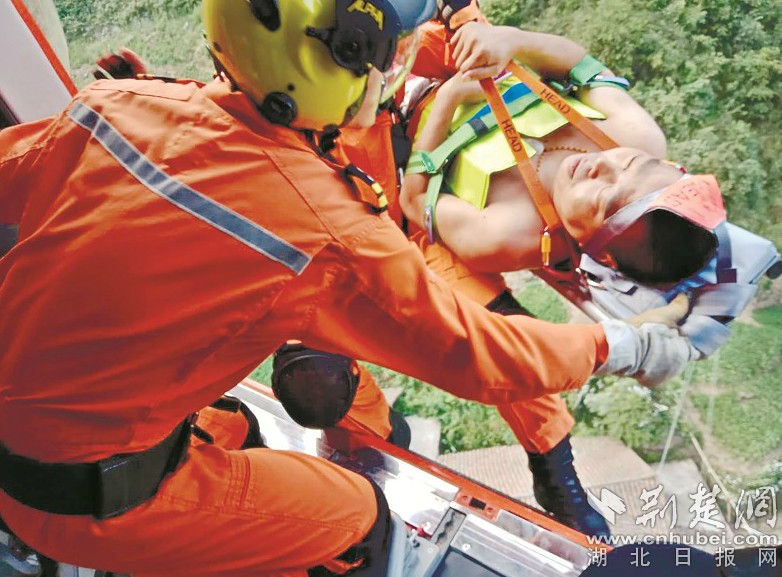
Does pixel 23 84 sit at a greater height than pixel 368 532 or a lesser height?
greater

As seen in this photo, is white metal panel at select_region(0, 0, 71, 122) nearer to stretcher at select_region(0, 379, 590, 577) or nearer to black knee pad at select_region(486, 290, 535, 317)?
stretcher at select_region(0, 379, 590, 577)

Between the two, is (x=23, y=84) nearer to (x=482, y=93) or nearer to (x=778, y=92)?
(x=482, y=93)

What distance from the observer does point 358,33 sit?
930 mm

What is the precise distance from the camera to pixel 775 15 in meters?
1.84

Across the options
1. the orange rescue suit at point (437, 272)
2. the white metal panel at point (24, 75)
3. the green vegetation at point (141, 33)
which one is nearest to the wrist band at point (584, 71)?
the orange rescue suit at point (437, 272)

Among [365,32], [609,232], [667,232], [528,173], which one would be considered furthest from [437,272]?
[365,32]

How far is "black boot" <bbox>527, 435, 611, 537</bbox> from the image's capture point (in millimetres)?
1902

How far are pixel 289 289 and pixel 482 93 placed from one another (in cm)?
112

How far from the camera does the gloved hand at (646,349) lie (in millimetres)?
1255

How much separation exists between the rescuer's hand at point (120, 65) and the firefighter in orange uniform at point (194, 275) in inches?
19.6

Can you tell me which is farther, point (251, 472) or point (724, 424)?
point (724, 424)

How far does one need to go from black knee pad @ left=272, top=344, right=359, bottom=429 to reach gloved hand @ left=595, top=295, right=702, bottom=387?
743 mm

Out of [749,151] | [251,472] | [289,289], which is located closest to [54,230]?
[289,289]

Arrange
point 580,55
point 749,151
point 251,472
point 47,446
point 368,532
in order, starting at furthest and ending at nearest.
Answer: point 749,151, point 580,55, point 368,532, point 251,472, point 47,446
